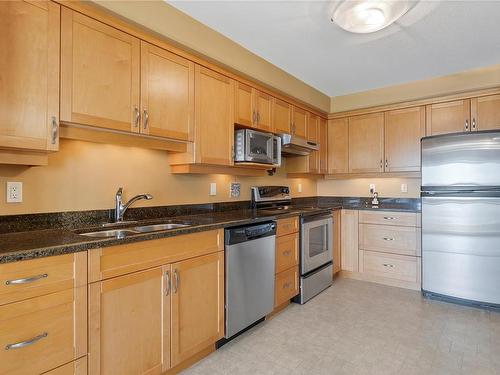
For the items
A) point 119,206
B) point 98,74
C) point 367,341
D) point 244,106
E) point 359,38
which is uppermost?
point 359,38

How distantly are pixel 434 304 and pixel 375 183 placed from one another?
5.63 feet

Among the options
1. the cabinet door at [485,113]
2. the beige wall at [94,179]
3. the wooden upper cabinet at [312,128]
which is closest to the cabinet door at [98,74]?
the beige wall at [94,179]

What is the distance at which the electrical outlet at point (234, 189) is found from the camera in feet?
10.3

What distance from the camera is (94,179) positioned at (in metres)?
2.03

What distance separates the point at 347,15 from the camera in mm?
1933

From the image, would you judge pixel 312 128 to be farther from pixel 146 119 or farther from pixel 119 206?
pixel 119 206

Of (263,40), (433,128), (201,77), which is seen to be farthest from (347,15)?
(433,128)

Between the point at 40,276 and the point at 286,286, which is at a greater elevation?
the point at 40,276

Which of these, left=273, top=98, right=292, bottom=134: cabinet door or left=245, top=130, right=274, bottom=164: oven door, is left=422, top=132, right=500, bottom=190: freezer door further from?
left=245, top=130, right=274, bottom=164: oven door

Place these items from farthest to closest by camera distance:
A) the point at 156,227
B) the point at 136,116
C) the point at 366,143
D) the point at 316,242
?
the point at 366,143 → the point at 316,242 → the point at 156,227 → the point at 136,116

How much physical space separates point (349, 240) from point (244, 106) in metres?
2.25

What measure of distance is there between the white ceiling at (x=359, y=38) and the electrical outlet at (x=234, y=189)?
1.29 meters

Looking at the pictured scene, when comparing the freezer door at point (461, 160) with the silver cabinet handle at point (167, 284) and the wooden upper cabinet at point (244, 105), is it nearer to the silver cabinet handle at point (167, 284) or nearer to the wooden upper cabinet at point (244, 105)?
the wooden upper cabinet at point (244, 105)

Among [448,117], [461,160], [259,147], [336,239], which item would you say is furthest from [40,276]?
[448,117]
